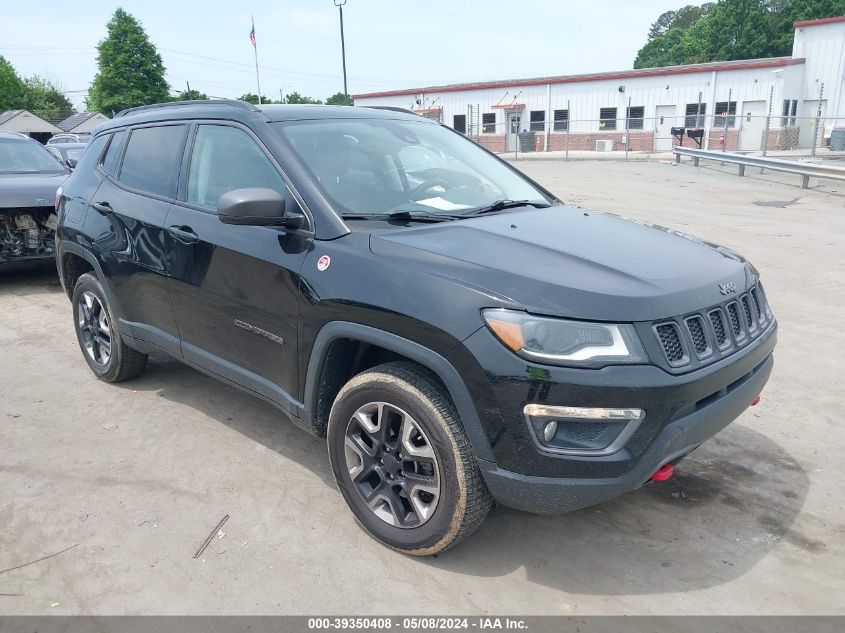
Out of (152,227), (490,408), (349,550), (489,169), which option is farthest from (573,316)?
(152,227)

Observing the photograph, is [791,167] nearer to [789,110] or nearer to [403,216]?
[403,216]

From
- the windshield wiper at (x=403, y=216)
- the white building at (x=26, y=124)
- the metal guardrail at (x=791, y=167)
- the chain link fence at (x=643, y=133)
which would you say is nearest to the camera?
the windshield wiper at (x=403, y=216)

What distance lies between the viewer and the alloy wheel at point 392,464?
110 inches

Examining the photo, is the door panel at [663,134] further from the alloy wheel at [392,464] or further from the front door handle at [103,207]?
the alloy wheel at [392,464]

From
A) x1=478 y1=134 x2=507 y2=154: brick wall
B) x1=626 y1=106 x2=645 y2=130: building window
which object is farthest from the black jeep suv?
x1=478 y1=134 x2=507 y2=154: brick wall

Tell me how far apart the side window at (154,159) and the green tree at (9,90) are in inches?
2994

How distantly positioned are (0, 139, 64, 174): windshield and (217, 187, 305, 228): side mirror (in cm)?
678

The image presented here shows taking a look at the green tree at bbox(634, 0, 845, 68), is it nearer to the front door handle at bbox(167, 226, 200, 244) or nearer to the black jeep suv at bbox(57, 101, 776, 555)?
the black jeep suv at bbox(57, 101, 776, 555)

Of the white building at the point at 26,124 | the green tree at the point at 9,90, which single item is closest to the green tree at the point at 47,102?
the green tree at the point at 9,90

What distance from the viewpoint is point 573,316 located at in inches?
96.3

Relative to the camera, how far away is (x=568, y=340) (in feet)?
8.00

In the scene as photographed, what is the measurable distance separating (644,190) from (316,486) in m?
13.5

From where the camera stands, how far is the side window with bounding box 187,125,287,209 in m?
3.42

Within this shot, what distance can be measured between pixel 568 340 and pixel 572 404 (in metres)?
0.23
